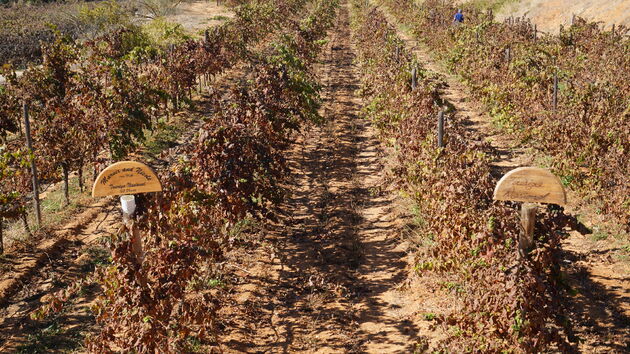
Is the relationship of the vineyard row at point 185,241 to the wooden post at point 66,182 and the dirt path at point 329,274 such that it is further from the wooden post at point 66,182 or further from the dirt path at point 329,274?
the wooden post at point 66,182

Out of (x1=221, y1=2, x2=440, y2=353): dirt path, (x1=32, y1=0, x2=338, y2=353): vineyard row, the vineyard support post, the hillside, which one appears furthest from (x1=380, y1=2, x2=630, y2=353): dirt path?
the hillside

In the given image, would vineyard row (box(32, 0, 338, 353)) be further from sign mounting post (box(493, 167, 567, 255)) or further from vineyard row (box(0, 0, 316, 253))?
sign mounting post (box(493, 167, 567, 255))

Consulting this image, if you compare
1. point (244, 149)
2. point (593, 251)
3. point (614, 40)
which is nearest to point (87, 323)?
point (244, 149)

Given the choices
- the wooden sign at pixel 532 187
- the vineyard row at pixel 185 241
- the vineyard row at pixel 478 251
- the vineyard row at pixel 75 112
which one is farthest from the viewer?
the vineyard row at pixel 75 112

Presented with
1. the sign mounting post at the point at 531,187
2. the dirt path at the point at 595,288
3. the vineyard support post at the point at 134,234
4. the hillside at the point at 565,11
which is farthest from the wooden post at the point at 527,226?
the hillside at the point at 565,11

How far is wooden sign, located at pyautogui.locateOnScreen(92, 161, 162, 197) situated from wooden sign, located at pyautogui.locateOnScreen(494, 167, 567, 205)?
106 inches

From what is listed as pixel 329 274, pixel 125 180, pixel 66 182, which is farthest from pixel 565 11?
pixel 125 180

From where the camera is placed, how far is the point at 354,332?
557 cm

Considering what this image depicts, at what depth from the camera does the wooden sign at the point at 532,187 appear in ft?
13.1

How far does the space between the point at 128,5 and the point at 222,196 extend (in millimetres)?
32550

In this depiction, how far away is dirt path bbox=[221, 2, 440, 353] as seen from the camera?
550cm

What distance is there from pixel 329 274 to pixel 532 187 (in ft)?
10.3

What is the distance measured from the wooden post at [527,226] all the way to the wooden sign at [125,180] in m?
2.86

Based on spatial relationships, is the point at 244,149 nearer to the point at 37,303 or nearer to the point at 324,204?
the point at 324,204
